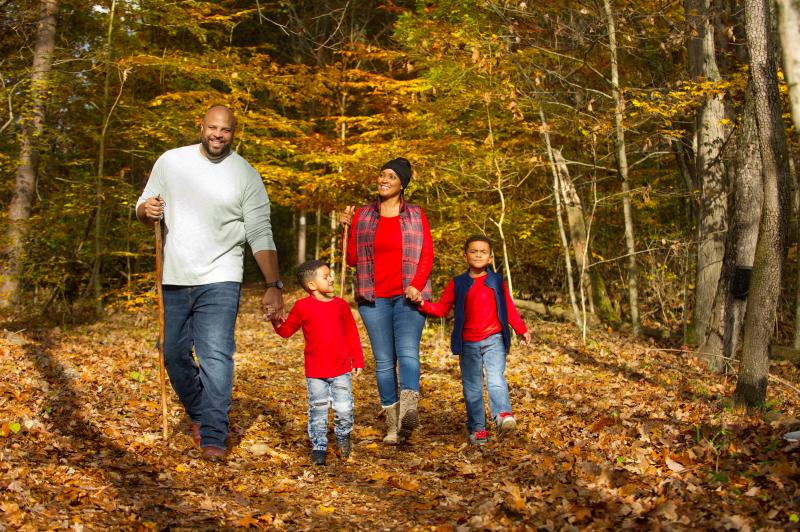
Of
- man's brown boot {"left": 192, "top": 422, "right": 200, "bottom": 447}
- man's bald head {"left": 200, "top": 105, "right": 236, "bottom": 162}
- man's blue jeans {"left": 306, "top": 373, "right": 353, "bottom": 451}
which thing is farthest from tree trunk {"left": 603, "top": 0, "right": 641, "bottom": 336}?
man's brown boot {"left": 192, "top": 422, "right": 200, "bottom": 447}

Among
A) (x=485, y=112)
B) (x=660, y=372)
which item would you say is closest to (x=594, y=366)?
(x=660, y=372)

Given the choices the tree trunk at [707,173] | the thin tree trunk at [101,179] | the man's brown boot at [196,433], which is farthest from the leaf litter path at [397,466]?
the thin tree trunk at [101,179]

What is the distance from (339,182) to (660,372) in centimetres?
964

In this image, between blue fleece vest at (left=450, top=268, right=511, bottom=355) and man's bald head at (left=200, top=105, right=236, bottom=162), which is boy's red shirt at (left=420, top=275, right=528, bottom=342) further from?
man's bald head at (left=200, top=105, right=236, bottom=162)

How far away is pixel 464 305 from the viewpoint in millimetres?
6266

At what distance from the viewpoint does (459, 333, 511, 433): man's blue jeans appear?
20.3 ft

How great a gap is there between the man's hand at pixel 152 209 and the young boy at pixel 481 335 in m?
2.16

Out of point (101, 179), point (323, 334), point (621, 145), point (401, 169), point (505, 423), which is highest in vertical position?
point (621, 145)

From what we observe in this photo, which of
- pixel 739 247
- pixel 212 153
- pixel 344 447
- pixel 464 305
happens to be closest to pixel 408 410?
pixel 344 447

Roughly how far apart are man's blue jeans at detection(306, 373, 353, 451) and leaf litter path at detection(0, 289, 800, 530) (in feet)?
0.80

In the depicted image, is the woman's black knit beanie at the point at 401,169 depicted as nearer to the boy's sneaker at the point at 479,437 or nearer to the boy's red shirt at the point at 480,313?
the boy's red shirt at the point at 480,313

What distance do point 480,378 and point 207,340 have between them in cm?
224

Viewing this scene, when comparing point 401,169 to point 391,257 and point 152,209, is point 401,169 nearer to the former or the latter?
point 391,257

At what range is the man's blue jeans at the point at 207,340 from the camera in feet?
17.1
